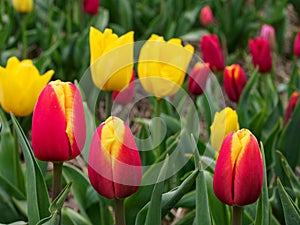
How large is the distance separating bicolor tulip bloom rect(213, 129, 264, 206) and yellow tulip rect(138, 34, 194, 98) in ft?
1.64

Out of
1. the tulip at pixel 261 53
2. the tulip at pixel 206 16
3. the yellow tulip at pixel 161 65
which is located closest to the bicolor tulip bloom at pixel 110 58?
the yellow tulip at pixel 161 65

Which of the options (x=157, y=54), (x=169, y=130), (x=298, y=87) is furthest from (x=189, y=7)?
(x=157, y=54)

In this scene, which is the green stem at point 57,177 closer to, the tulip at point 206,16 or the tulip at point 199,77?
the tulip at point 199,77

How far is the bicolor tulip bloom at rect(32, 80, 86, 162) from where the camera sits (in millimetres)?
1187

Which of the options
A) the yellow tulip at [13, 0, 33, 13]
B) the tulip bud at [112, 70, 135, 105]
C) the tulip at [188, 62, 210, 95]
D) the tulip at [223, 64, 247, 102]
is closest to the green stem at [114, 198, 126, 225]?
the tulip bud at [112, 70, 135, 105]

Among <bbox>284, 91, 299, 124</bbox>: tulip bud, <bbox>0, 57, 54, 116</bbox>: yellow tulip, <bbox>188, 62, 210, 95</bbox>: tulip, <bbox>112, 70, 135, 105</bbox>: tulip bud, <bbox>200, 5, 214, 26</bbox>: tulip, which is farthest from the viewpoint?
<bbox>200, 5, 214, 26</bbox>: tulip

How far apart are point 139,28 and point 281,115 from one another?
1.14m

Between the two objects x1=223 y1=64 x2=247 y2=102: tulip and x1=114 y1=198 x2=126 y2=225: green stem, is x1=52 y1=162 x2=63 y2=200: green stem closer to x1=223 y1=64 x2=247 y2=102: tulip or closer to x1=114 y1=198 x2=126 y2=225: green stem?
x1=114 y1=198 x2=126 y2=225: green stem

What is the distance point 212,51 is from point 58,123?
1027 mm

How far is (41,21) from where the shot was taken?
123 inches

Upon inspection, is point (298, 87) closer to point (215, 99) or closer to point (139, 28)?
point (215, 99)

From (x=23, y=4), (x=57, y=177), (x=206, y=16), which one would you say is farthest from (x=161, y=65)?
(x=206, y=16)

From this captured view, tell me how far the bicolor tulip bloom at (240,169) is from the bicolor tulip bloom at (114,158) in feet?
0.46

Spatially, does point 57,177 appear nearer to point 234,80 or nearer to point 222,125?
point 222,125
